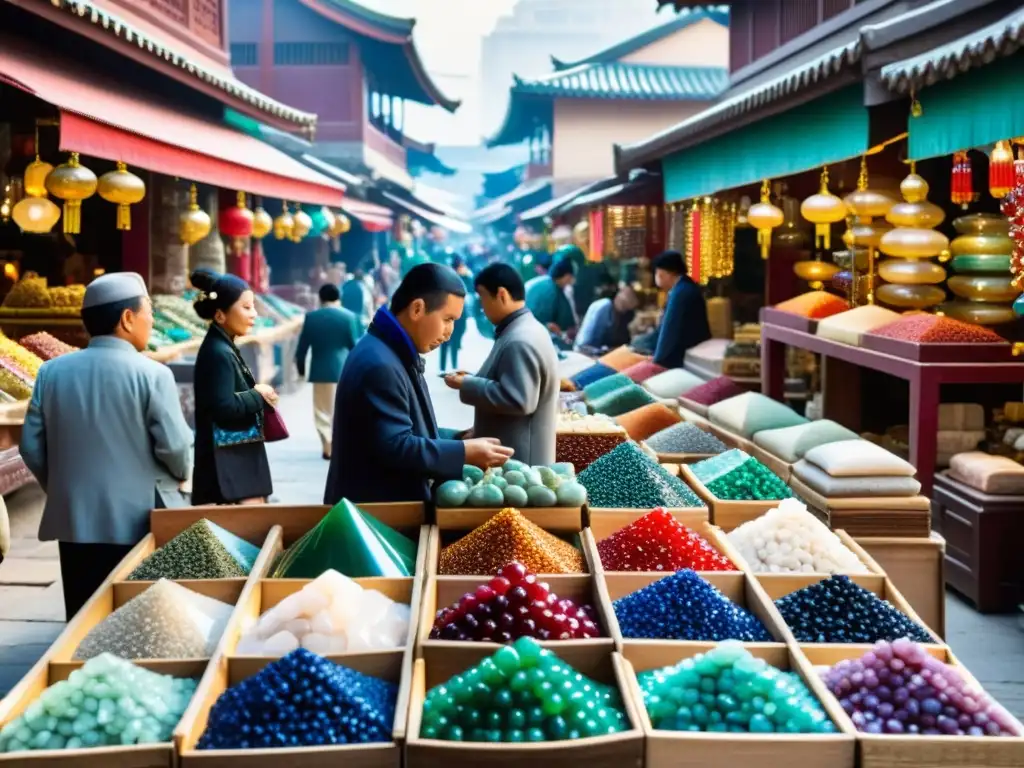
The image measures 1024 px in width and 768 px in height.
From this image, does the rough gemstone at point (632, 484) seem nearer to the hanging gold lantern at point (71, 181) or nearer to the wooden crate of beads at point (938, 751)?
the wooden crate of beads at point (938, 751)

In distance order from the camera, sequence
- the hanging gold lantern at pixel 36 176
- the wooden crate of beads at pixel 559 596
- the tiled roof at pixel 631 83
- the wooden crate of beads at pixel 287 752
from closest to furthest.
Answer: the wooden crate of beads at pixel 287 752, the wooden crate of beads at pixel 559 596, the hanging gold lantern at pixel 36 176, the tiled roof at pixel 631 83

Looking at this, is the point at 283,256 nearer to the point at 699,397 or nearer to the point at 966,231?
the point at 699,397

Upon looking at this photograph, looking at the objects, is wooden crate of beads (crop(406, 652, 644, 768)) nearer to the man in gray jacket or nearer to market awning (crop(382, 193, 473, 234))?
the man in gray jacket

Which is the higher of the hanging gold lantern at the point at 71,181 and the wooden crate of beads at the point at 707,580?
the hanging gold lantern at the point at 71,181

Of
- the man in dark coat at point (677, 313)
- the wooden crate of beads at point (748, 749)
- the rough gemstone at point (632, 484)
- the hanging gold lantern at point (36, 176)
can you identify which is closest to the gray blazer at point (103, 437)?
the rough gemstone at point (632, 484)

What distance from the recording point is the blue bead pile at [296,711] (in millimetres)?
2439

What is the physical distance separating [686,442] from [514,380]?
5.55 feet

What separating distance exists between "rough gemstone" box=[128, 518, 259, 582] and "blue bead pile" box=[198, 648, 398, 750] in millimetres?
961

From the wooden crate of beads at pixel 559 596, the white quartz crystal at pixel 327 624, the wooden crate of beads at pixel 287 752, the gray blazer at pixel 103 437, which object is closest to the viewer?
the wooden crate of beads at pixel 287 752

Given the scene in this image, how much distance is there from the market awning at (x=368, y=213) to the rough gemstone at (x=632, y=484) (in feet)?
50.3

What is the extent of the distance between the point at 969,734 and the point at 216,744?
157cm

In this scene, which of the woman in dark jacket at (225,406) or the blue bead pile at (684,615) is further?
the woman in dark jacket at (225,406)

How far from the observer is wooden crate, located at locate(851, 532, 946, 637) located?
180 inches

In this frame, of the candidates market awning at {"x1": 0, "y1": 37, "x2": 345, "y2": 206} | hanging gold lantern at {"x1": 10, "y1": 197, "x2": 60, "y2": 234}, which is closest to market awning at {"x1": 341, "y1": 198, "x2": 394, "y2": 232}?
market awning at {"x1": 0, "y1": 37, "x2": 345, "y2": 206}
